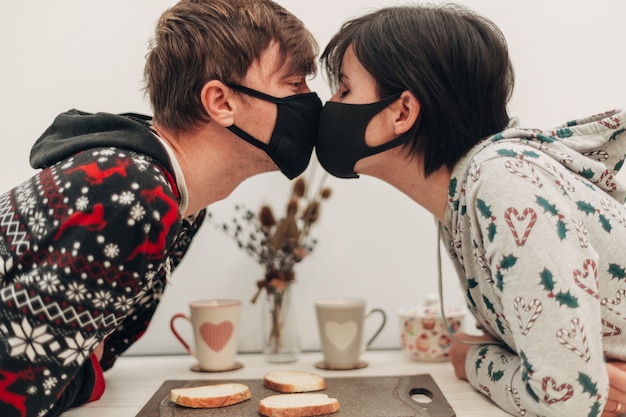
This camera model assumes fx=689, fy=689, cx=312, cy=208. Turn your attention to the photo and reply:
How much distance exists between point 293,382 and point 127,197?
0.45 metres

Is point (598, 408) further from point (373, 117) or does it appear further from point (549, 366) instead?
point (373, 117)

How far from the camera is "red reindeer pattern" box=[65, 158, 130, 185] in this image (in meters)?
1.01

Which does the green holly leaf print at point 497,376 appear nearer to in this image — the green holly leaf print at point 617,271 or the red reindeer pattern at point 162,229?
the green holly leaf print at point 617,271

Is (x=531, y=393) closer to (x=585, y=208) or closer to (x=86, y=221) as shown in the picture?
(x=585, y=208)

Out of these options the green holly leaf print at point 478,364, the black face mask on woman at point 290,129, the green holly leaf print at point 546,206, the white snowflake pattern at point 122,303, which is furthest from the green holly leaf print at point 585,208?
the white snowflake pattern at point 122,303

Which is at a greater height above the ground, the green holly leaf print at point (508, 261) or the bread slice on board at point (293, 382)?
the green holly leaf print at point (508, 261)

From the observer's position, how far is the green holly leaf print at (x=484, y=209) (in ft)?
3.38

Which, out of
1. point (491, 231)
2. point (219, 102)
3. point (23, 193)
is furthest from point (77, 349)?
point (491, 231)

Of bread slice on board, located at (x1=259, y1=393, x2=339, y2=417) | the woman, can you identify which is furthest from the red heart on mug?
the woman

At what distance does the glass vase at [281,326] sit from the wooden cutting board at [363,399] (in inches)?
7.3

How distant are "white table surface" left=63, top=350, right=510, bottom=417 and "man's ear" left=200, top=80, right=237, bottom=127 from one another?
19.9 inches

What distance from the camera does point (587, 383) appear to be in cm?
96

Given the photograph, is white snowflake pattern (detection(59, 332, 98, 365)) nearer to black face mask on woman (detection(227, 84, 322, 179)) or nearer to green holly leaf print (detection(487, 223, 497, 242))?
black face mask on woman (detection(227, 84, 322, 179))

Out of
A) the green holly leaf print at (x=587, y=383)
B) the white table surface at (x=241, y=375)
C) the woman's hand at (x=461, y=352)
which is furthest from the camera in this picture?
the woman's hand at (x=461, y=352)
